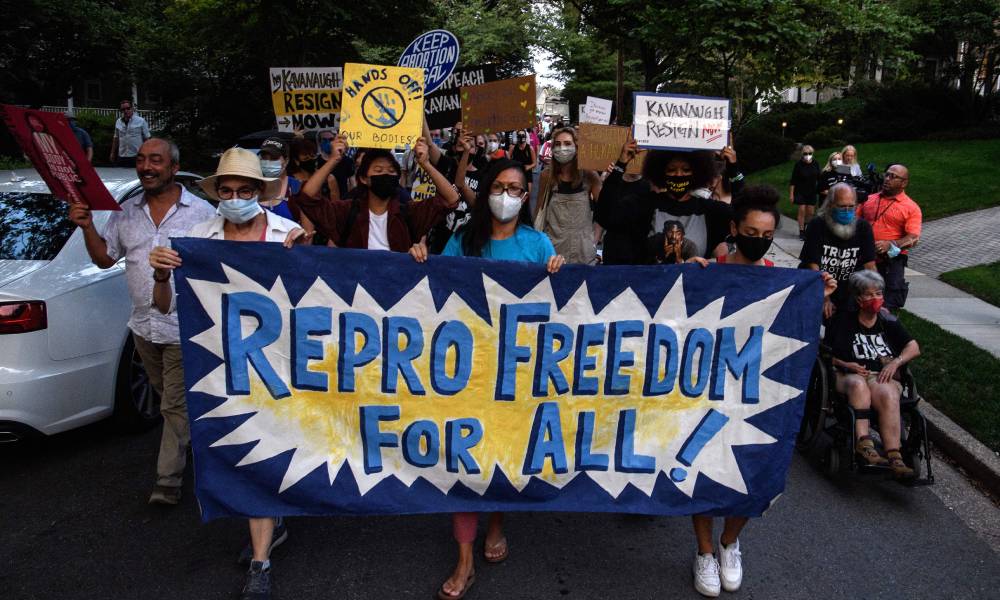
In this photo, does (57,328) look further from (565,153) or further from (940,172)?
(940,172)

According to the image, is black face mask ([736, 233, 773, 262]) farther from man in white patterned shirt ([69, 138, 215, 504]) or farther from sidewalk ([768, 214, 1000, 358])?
sidewalk ([768, 214, 1000, 358])

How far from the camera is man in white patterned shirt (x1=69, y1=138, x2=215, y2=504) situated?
4.17 metres

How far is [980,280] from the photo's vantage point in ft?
34.2

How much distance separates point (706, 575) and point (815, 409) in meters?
2.09

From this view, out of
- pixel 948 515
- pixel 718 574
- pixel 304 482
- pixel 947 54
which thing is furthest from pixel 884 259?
pixel 947 54

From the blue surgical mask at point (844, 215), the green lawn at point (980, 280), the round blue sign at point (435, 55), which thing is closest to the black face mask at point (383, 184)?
the round blue sign at point (435, 55)

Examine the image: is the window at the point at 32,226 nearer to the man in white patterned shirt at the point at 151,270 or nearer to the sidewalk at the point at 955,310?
the man in white patterned shirt at the point at 151,270

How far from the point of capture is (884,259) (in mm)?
6375

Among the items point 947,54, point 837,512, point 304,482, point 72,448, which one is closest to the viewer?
point 304,482

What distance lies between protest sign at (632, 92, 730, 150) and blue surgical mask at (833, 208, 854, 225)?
3.26 feet

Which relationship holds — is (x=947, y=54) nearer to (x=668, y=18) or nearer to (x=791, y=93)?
(x=668, y=18)

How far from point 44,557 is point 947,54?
101 feet

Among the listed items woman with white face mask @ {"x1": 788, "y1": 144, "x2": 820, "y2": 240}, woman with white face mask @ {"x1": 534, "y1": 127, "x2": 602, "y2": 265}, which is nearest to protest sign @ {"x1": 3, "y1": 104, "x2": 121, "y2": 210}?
woman with white face mask @ {"x1": 534, "y1": 127, "x2": 602, "y2": 265}

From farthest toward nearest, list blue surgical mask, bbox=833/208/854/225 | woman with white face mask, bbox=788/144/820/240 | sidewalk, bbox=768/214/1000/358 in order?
woman with white face mask, bbox=788/144/820/240 → sidewalk, bbox=768/214/1000/358 → blue surgical mask, bbox=833/208/854/225
